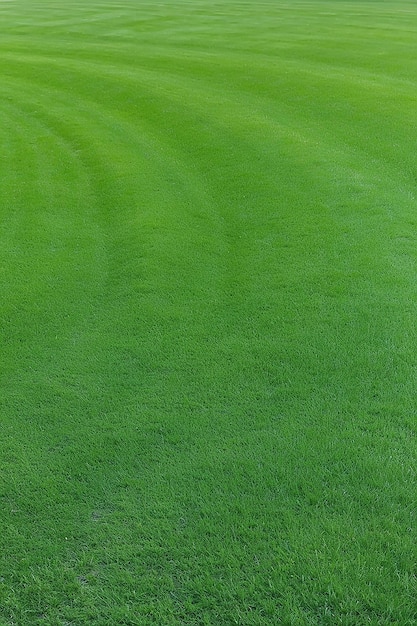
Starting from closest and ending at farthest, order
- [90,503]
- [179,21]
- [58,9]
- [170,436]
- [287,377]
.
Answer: [90,503] < [170,436] < [287,377] < [179,21] < [58,9]

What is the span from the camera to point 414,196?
8.17 meters

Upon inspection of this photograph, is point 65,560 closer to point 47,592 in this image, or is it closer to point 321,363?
point 47,592

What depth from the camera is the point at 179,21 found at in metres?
24.8

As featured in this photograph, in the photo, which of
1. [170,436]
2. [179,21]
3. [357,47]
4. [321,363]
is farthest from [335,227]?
[179,21]

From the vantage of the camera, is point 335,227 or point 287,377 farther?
point 335,227

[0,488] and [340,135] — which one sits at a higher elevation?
[340,135]

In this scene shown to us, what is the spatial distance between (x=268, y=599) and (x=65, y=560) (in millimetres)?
1193

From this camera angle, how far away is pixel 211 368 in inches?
202

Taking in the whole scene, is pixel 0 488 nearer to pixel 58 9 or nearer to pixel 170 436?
pixel 170 436

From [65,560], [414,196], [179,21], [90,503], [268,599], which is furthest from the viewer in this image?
[179,21]

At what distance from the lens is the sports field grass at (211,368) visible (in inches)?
133

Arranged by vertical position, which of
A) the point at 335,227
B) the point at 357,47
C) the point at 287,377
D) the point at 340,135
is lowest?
the point at 287,377

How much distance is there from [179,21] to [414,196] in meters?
19.9

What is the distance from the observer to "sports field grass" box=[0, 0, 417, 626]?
3.39 metres
